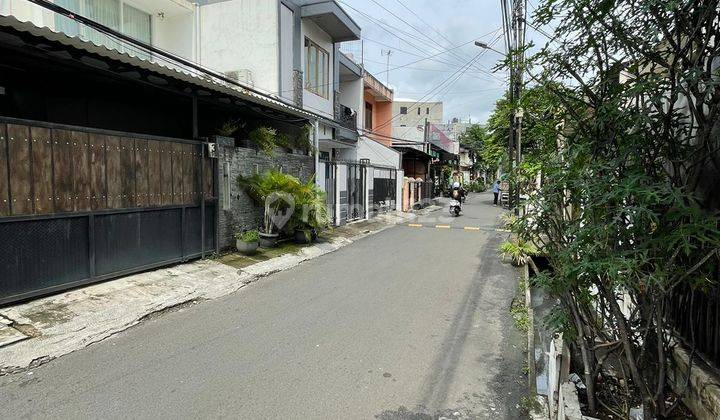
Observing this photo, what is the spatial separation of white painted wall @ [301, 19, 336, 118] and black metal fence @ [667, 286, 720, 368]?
12898 mm

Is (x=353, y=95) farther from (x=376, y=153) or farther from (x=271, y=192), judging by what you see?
(x=271, y=192)

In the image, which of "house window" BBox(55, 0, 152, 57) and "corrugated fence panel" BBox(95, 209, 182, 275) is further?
"house window" BBox(55, 0, 152, 57)

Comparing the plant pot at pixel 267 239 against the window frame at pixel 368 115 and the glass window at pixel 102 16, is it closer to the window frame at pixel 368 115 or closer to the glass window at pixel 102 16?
the glass window at pixel 102 16

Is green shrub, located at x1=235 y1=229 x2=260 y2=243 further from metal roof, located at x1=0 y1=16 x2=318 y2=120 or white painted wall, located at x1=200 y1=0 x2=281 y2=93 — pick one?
white painted wall, located at x1=200 y1=0 x2=281 y2=93

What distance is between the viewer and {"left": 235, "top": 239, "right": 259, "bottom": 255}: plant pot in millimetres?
8688

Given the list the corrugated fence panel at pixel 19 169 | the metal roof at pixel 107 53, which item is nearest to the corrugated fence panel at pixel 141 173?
the metal roof at pixel 107 53

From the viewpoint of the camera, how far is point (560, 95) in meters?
2.77

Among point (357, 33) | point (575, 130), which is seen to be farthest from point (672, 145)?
point (357, 33)

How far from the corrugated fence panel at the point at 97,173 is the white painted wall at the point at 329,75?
28.7ft

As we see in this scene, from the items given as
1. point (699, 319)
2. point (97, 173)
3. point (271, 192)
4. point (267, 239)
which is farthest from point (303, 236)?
point (699, 319)

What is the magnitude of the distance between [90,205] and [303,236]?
518cm

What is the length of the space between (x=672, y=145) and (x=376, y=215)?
51.2 ft

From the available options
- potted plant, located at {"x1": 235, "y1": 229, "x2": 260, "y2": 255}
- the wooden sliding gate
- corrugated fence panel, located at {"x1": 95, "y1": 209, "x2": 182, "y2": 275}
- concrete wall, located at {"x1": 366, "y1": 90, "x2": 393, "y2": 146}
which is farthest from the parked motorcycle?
corrugated fence panel, located at {"x1": 95, "y1": 209, "x2": 182, "y2": 275}

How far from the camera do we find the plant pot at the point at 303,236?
10.3 m
